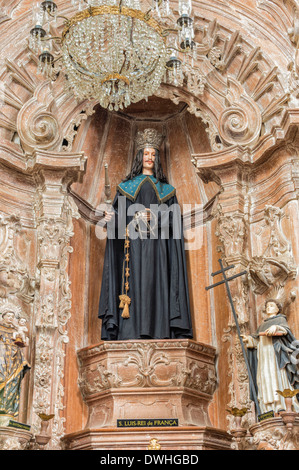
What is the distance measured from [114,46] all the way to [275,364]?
3756 mm

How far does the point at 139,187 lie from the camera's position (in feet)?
36.2

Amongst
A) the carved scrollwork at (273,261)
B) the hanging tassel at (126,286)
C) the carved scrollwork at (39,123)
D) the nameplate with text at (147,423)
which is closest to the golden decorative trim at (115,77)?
the carved scrollwork at (39,123)

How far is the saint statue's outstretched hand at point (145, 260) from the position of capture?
1016 centimetres

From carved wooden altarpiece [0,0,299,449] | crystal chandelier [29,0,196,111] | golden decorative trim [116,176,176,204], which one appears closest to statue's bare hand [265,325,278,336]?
carved wooden altarpiece [0,0,299,449]

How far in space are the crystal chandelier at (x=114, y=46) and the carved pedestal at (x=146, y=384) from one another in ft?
9.47

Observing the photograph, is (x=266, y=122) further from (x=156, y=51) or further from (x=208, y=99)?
(x=156, y=51)

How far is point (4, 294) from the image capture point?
9.88 m

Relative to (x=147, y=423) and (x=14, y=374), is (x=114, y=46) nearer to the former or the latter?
(x=14, y=374)

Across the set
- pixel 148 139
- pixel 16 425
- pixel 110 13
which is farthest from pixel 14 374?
pixel 110 13

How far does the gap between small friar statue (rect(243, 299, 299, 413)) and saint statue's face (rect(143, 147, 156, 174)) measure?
121 inches

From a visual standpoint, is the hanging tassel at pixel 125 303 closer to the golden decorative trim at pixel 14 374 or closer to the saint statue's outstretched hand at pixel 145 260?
the saint statue's outstretched hand at pixel 145 260

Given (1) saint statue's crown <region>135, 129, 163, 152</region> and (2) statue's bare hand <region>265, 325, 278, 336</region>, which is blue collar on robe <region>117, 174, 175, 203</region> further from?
(2) statue's bare hand <region>265, 325, 278, 336</region>
